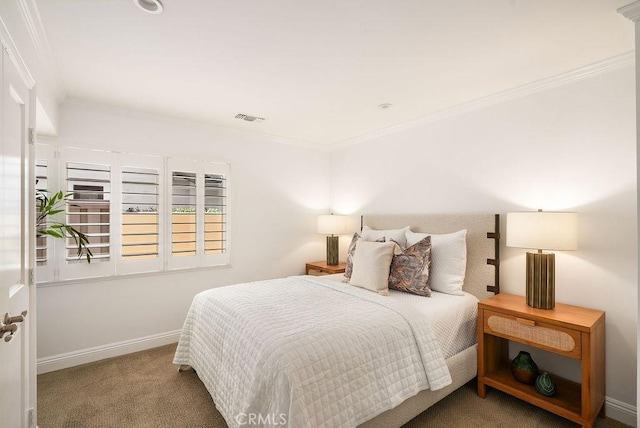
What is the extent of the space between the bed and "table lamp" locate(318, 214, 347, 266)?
133 centimetres

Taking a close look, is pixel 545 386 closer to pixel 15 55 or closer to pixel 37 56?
pixel 15 55

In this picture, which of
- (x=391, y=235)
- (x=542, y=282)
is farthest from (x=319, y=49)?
(x=542, y=282)

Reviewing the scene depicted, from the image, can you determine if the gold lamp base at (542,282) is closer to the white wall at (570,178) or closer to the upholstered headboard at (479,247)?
the white wall at (570,178)

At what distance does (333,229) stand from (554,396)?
2.72 metres

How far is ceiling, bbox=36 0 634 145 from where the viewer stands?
169cm

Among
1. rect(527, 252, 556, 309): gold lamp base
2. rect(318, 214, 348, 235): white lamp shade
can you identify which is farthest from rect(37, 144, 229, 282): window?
rect(527, 252, 556, 309): gold lamp base

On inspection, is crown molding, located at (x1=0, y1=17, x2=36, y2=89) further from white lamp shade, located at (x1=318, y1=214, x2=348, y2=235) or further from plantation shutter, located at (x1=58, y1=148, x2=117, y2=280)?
white lamp shade, located at (x1=318, y1=214, x2=348, y2=235)

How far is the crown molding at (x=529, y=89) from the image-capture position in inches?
85.9

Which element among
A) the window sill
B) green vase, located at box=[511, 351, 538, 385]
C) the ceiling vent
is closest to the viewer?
green vase, located at box=[511, 351, 538, 385]

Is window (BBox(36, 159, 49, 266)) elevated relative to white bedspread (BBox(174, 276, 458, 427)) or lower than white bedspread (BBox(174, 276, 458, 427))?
elevated

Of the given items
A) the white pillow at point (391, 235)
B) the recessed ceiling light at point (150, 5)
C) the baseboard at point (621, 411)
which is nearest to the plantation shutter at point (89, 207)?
the recessed ceiling light at point (150, 5)

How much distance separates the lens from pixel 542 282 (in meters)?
2.26

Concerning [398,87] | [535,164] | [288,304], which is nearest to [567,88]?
[535,164]

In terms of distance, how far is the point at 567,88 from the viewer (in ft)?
7.97
